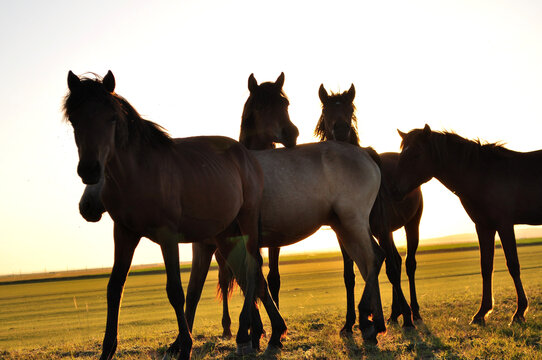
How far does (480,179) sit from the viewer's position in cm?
849

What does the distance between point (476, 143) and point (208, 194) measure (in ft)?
17.5

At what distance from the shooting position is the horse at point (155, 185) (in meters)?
4.78

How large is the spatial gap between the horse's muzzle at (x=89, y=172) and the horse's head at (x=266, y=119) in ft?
11.1

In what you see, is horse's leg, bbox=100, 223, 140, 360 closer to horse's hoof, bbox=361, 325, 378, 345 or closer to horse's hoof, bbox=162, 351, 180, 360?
horse's hoof, bbox=162, 351, 180, 360

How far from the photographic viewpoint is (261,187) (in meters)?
6.45

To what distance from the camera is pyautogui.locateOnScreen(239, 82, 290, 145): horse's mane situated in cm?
764

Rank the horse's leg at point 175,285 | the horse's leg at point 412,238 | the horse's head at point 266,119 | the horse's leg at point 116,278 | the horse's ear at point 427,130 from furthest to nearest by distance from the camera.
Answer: the horse's leg at point 412,238, the horse's ear at point 427,130, the horse's head at point 266,119, the horse's leg at point 116,278, the horse's leg at point 175,285

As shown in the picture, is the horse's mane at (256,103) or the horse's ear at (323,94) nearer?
the horse's mane at (256,103)

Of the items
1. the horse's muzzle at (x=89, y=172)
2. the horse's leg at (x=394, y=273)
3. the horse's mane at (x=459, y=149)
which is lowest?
the horse's leg at (x=394, y=273)

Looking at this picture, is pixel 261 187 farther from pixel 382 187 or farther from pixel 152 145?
pixel 382 187

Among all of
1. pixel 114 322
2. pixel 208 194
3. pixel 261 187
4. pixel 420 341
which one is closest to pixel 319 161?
pixel 261 187

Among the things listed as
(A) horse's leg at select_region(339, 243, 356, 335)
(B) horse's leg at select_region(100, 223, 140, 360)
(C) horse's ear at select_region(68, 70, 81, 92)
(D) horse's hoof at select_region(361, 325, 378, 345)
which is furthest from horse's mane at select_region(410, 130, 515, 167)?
(C) horse's ear at select_region(68, 70, 81, 92)

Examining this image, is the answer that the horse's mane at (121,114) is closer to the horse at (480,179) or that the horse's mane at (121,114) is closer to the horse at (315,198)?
the horse at (315,198)

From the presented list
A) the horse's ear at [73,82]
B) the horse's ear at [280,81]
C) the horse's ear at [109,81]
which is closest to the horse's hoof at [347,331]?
the horse's ear at [280,81]
